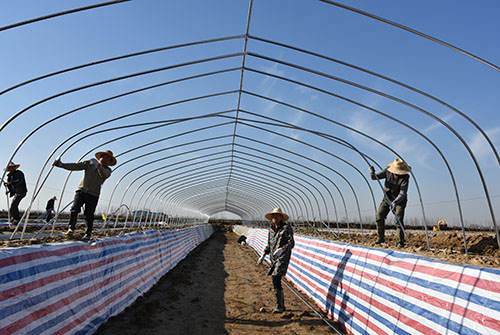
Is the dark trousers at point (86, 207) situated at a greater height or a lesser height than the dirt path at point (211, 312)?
greater

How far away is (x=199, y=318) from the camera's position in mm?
5102

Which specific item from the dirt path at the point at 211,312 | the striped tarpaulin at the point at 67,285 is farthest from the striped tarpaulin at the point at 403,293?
the striped tarpaulin at the point at 67,285

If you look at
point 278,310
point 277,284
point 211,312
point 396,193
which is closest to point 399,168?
point 396,193

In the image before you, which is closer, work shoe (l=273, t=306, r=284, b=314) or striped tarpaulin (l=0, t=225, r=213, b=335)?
striped tarpaulin (l=0, t=225, r=213, b=335)

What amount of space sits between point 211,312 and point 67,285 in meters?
2.42

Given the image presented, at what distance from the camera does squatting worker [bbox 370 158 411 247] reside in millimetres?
8008

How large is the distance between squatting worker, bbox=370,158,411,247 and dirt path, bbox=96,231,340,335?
302 centimetres

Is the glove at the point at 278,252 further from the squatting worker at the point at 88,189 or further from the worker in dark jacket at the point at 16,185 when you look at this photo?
the worker in dark jacket at the point at 16,185

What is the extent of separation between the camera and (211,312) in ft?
17.9

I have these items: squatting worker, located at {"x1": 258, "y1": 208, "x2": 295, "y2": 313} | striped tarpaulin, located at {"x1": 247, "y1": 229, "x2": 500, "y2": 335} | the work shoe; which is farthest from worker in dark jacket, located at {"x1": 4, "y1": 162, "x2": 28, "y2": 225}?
striped tarpaulin, located at {"x1": 247, "y1": 229, "x2": 500, "y2": 335}

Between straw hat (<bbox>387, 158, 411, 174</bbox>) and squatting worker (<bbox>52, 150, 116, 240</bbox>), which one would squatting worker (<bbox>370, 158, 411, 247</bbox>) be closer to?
straw hat (<bbox>387, 158, 411, 174</bbox>)

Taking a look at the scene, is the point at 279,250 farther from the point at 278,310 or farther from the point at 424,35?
the point at 424,35

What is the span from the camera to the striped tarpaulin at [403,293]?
2.74 metres

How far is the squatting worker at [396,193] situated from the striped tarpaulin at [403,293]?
8.21 feet
